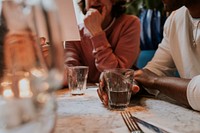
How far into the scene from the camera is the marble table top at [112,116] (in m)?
0.70

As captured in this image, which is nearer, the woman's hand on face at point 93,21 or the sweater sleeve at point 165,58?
the sweater sleeve at point 165,58

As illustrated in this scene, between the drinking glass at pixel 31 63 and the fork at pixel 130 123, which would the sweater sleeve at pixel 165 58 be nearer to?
the fork at pixel 130 123

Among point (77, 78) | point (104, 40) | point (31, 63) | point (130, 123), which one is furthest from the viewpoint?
point (104, 40)

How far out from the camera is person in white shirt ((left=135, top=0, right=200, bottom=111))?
1.11 m

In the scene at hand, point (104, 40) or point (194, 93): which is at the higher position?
point (104, 40)

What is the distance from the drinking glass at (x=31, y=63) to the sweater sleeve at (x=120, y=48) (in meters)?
1.07

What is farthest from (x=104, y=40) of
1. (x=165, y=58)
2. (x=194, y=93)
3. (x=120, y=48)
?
(x=194, y=93)

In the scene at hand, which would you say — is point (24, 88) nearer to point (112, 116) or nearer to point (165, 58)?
point (112, 116)

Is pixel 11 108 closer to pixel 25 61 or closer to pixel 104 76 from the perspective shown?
pixel 25 61

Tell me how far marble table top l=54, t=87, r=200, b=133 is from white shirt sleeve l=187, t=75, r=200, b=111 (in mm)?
20

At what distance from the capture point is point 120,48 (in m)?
1.61

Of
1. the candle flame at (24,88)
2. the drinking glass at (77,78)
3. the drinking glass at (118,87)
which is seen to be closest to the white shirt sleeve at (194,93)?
the drinking glass at (118,87)

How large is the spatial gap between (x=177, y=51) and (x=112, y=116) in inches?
27.2

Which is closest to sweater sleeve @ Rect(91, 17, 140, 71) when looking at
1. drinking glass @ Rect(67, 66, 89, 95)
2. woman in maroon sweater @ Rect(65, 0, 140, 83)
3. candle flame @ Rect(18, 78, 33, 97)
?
woman in maroon sweater @ Rect(65, 0, 140, 83)
